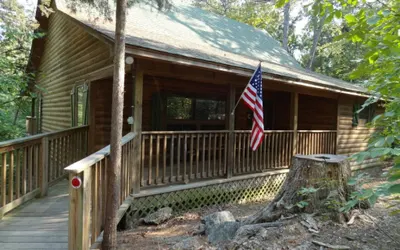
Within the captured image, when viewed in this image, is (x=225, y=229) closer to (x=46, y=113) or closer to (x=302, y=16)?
(x=46, y=113)

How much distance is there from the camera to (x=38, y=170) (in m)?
5.11

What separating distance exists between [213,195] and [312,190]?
2874mm

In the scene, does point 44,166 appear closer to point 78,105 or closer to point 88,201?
point 88,201

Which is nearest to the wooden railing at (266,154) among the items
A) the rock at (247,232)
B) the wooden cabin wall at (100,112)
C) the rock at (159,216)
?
the rock at (159,216)

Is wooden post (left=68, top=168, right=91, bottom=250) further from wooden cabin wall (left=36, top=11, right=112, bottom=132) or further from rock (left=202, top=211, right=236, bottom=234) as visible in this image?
wooden cabin wall (left=36, top=11, right=112, bottom=132)

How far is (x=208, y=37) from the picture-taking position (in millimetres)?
9789

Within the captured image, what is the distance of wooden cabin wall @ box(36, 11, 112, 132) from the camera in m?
7.28

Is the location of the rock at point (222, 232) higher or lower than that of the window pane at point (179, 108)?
lower

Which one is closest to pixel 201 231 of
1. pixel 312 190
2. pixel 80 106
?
pixel 312 190

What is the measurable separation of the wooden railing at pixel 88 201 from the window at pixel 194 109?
458 cm

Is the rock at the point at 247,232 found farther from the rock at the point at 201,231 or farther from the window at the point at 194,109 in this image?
the window at the point at 194,109

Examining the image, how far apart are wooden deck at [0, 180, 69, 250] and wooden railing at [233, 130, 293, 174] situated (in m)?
3.87

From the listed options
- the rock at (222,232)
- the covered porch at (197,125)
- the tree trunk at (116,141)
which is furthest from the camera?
A: the covered porch at (197,125)

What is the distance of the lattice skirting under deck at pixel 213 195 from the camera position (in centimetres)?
527
